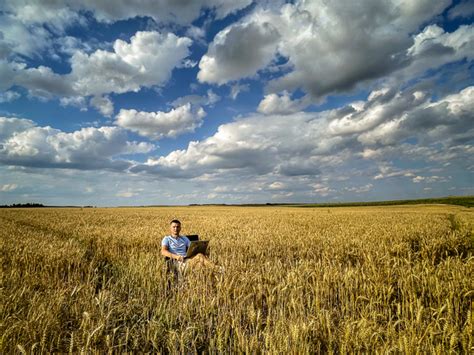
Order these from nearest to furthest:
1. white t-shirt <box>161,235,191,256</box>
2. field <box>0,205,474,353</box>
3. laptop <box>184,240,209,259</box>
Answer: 1. field <box>0,205,474,353</box>
2. laptop <box>184,240,209,259</box>
3. white t-shirt <box>161,235,191,256</box>

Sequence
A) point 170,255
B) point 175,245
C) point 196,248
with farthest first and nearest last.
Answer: point 175,245
point 170,255
point 196,248

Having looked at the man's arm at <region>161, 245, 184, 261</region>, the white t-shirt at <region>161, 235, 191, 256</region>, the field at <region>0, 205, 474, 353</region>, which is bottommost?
the field at <region>0, 205, 474, 353</region>

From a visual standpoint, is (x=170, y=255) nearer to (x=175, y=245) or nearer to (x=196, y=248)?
(x=175, y=245)

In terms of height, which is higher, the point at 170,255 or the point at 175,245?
the point at 175,245

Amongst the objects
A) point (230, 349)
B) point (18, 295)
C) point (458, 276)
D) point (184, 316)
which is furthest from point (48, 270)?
point (458, 276)

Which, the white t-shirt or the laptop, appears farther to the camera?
the white t-shirt

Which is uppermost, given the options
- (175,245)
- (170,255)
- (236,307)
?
(175,245)

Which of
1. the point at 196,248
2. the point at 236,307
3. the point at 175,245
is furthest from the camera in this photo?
the point at 175,245

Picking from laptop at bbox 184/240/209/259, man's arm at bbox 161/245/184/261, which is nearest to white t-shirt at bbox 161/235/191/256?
man's arm at bbox 161/245/184/261

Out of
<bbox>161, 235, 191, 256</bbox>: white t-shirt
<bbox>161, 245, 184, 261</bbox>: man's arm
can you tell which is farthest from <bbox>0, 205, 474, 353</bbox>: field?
<bbox>161, 235, 191, 256</bbox>: white t-shirt

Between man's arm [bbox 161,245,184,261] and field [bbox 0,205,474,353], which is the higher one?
man's arm [bbox 161,245,184,261]

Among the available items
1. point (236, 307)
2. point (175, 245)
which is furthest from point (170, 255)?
point (236, 307)

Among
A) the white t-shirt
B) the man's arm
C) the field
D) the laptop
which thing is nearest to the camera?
the field

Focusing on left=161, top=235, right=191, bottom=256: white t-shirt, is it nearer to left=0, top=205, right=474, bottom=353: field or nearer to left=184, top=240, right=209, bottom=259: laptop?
left=184, top=240, right=209, bottom=259: laptop
